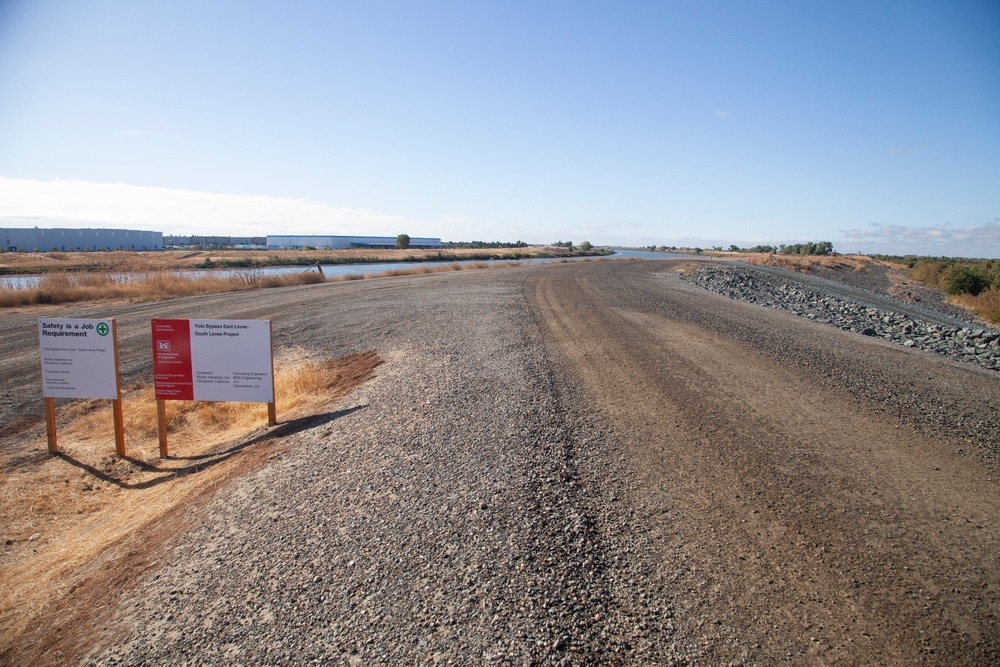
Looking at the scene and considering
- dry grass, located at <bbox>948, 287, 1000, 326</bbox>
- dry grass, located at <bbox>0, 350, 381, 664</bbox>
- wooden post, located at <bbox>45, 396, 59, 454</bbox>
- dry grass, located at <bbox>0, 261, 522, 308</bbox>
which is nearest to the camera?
dry grass, located at <bbox>0, 350, 381, 664</bbox>

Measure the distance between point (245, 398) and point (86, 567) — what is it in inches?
114

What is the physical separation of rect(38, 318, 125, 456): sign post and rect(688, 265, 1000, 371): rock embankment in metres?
16.2

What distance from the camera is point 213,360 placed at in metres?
7.07

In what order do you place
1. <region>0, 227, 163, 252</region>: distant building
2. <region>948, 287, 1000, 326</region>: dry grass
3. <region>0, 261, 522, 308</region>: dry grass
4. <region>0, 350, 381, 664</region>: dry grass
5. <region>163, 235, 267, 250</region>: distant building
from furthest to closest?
1. <region>163, 235, 267, 250</region>: distant building
2. <region>0, 227, 163, 252</region>: distant building
3. <region>948, 287, 1000, 326</region>: dry grass
4. <region>0, 261, 522, 308</region>: dry grass
5. <region>0, 350, 381, 664</region>: dry grass

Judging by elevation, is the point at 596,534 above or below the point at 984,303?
below

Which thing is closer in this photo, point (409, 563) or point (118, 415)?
point (409, 563)

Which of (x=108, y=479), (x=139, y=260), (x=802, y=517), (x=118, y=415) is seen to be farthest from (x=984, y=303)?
(x=139, y=260)

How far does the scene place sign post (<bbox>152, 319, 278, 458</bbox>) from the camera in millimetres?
6988

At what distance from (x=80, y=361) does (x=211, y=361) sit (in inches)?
74.5

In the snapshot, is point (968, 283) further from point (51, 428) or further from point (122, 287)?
point (122, 287)

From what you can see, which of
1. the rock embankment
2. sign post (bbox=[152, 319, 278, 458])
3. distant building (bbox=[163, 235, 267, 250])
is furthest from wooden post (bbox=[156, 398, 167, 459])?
distant building (bbox=[163, 235, 267, 250])

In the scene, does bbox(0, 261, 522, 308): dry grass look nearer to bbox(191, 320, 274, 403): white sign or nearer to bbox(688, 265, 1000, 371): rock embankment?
bbox(191, 320, 274, 403): white sign

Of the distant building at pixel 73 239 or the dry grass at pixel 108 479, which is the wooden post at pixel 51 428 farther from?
the distant building at pixel 73 239

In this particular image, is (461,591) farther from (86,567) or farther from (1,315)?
(1,315)
